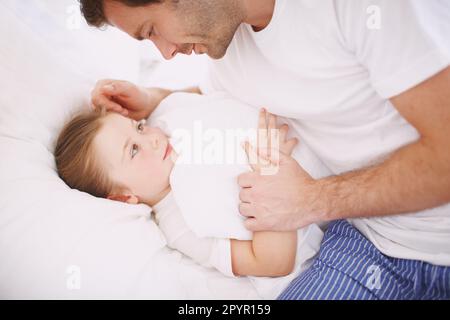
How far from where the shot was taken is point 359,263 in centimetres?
98

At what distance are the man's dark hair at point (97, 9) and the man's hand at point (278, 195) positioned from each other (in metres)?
0.44

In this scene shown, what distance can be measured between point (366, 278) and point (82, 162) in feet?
2.44

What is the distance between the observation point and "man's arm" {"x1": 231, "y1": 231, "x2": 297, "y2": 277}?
0.95 meters

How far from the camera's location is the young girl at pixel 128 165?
3.41ft

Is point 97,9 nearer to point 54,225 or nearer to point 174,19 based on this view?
point 174,19

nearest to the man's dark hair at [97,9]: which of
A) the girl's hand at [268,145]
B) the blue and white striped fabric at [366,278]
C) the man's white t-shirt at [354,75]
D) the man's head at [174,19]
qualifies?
the man's head at [174,19]

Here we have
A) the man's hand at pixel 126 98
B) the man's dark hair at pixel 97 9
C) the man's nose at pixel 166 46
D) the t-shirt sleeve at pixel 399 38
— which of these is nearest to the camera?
the t-shirt sleeve at pixel 399 38

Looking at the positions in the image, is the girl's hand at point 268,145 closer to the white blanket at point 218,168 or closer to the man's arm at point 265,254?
the white blanket at point 218,168

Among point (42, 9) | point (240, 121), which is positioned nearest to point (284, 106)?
point (240, 121)

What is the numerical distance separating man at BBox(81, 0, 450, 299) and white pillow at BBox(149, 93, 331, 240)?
0.04 meters

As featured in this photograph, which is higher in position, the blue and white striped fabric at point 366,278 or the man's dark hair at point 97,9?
the man's dark hair at point 97,9

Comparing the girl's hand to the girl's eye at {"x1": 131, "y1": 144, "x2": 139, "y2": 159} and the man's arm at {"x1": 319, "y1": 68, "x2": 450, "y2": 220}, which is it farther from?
the girl's eye at {"x1": 131, "y1": 144, "x2": 139, "y2": 159}

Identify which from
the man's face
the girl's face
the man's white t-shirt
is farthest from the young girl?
the man's face
